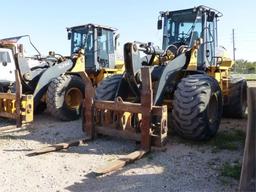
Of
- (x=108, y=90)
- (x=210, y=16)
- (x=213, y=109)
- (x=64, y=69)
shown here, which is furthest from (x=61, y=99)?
(x=210, y=16)

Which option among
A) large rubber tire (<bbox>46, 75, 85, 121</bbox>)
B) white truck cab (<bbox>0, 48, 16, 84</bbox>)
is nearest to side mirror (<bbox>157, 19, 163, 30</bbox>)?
large rubber tire (<bbox>46, 75, 85, 121</bbox>)

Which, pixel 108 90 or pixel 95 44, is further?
pixel 95 44

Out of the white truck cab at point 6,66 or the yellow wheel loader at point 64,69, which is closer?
the yellow wheel loader at point 64,69

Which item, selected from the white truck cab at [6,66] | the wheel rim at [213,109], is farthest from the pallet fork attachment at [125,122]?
the white truck cab at [6,66]

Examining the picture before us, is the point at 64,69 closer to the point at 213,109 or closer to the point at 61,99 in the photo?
the point at 61,99

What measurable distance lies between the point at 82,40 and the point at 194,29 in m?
4.56

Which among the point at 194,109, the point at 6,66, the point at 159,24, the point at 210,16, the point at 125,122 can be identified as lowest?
the point at 125,122

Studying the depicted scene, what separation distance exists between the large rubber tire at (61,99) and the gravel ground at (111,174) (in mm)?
1899

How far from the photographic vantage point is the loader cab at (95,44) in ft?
38.5

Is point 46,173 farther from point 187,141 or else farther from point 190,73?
point 190,73

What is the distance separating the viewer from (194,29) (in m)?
8.54

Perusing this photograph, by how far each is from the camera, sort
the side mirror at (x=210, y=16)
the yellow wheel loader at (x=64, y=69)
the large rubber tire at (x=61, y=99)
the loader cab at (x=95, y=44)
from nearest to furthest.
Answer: the side mirror at (x=210, y=16) → the large rubber tire at (x=61, y=99) → the yellow wheel loader at (x=64, y=69) → the loader cab at (x=95, y=44)

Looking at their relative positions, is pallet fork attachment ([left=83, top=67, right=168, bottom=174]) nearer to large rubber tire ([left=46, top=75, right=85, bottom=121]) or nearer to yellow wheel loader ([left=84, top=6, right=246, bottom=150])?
yellow wheel loader ([left=84, top=6, right=246, bottom=150])

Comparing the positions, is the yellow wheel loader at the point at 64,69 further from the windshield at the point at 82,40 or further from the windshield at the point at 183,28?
the windshield at the point at 183,28
